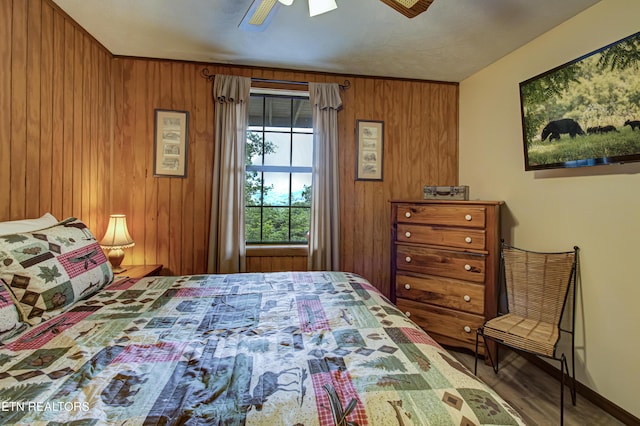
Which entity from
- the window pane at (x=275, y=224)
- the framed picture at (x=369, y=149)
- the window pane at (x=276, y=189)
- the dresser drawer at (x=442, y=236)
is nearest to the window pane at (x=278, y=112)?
the window pane at (x=276, y=189)

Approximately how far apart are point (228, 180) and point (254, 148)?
0.50 metres

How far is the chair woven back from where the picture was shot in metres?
1.99

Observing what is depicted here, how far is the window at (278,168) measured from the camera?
10.0ft

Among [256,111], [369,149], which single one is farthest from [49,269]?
[369,149]

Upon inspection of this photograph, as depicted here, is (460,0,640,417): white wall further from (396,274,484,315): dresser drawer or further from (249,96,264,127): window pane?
(249,96,264,127): window pane

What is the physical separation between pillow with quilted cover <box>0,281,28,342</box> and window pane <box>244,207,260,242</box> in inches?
77.3

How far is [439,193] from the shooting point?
2.69 meters

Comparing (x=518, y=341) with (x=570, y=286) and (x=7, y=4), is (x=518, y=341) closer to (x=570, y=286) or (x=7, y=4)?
(x=570, y=286)

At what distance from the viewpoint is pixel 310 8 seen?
173 centimetres

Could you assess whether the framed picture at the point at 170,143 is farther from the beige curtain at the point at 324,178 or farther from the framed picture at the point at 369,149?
the framed picture at the point at 369,149

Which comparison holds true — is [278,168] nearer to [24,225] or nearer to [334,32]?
[334,32]

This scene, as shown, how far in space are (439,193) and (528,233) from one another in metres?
0.75

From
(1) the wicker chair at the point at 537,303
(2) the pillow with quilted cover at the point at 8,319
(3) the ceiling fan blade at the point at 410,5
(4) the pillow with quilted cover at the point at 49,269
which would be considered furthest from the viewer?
(1) the wicker chair at the point at 537,303

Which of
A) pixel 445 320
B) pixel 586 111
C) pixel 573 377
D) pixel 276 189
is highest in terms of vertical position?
pixel 586 111
